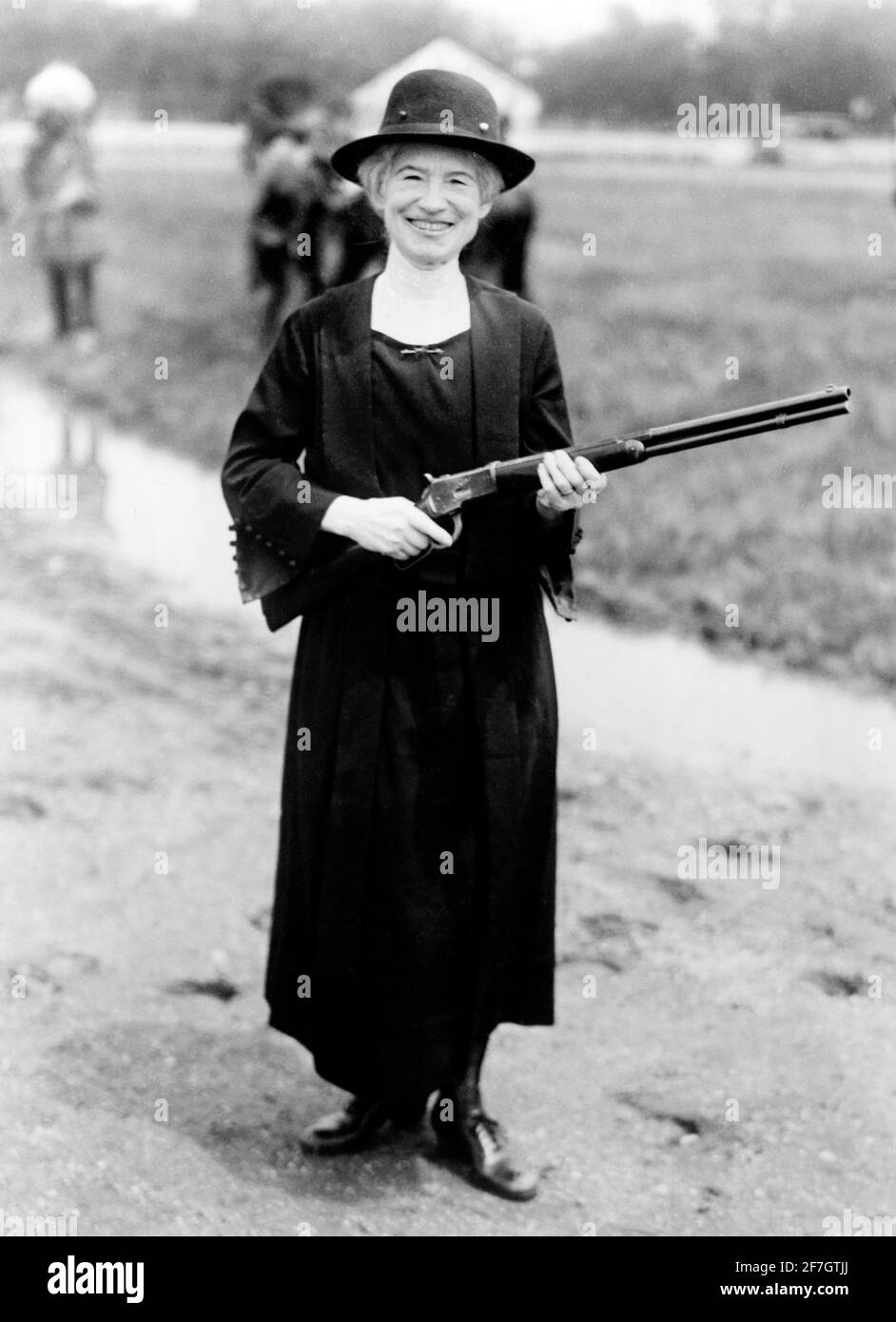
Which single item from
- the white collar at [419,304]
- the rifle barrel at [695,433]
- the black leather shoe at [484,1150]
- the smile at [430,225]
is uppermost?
the smile at [430,225]

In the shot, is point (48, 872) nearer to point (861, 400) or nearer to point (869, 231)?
point (861, 400)

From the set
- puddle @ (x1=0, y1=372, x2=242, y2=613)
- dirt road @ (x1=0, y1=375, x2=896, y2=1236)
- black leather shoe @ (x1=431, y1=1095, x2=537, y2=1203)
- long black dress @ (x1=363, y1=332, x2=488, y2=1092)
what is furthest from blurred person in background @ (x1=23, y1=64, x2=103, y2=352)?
black leather shoe @ (x1=431, y1=1095, x2=537, y2=1203)

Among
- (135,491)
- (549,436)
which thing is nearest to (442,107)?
(549,436)

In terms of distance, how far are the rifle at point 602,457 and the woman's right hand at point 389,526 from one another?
38mm

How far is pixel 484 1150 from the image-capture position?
3289 millimetres

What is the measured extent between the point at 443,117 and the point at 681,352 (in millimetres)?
4928

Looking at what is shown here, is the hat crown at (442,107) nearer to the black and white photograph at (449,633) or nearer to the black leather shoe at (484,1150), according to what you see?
the black and white photograph at (449,633)

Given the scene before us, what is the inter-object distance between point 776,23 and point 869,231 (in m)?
1.99

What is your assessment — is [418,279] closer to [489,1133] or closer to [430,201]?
[430,201]

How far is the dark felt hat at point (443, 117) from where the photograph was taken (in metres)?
2.82

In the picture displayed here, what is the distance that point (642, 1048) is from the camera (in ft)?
12.5

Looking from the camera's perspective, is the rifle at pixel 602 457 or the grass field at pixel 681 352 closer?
the rifle at pixel 602 457

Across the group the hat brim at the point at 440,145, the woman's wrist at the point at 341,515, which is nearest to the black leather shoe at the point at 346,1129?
the woman's wrist at the point at 341,515

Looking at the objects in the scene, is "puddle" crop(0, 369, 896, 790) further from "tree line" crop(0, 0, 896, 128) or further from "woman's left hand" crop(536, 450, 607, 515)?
"woman's left hand" crop(536, 450, 607, 515)
